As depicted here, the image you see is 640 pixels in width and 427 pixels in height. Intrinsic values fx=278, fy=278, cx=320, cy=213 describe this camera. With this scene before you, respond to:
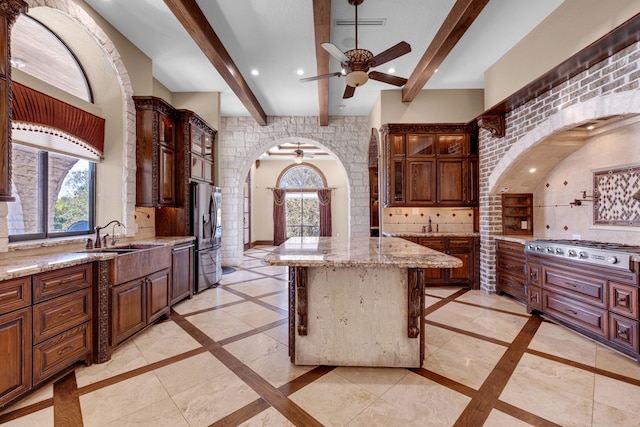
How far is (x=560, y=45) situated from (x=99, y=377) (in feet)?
17.8

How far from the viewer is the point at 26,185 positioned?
2.65m

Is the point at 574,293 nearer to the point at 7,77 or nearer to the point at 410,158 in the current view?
the point at 410,158

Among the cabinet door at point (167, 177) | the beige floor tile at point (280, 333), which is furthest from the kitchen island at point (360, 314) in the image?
the cabinet door at point (167, 177)

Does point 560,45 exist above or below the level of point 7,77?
above

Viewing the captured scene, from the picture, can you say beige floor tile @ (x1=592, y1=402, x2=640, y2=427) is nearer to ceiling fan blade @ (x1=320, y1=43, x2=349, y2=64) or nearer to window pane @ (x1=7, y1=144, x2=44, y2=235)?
ceiling fan blade @ (x1=320, y1=43, x2=349, y2=64)

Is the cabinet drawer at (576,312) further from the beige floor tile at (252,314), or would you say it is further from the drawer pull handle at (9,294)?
the drawer pull handle at (9,294)

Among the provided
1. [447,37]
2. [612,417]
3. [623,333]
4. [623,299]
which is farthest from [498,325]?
[447,37]

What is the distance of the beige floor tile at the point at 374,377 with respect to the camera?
2039 mm

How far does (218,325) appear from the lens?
3.17 meters

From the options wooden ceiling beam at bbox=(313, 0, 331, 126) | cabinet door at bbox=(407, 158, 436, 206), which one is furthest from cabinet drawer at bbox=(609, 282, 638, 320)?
wooden ceiling beam at bbox=(313, 0, 331, 126)

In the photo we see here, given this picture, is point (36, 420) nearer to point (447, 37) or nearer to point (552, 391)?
point (552, 391)

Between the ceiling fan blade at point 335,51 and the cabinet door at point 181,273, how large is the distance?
307 cm

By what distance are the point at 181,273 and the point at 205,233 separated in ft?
2.68

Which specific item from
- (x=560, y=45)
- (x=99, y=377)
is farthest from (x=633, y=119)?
(x=99, y=377)
